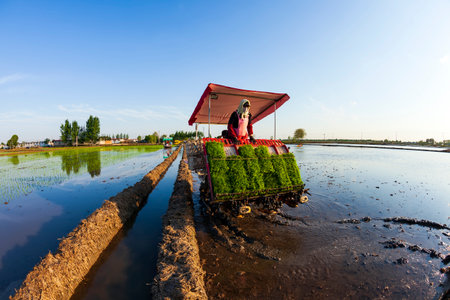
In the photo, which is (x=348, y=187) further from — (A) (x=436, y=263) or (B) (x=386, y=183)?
(A) (x=436, y=263)

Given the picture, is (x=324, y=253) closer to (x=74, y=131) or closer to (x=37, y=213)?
(x=37, y=213)

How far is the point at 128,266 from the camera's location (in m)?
4.53

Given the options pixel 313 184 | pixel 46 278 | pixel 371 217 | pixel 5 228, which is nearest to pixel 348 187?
pixel 313 184

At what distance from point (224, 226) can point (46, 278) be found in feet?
14.8

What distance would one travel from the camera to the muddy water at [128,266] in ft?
12.2

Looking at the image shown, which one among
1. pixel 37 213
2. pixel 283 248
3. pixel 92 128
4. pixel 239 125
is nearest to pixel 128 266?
pixel 283 248

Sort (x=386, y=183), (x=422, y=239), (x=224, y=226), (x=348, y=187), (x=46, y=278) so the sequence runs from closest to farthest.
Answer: (x=46, y=278) < (x=422, y=239) < (x=224, y=226) < (x=348, y=187) < (x=386, y=183)

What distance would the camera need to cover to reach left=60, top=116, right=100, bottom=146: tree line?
75.1 m

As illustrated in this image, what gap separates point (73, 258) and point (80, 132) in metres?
99.0

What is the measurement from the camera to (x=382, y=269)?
4.04m

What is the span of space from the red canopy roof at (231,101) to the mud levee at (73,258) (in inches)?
208

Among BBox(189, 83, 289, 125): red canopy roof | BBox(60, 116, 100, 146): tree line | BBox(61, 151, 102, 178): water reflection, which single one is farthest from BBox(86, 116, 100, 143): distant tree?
BBox(189, 83, 289, 125): red canopy roof

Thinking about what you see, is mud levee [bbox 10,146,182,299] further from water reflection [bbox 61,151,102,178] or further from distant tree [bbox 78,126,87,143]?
distant tree [bbox 78,126,87,143]

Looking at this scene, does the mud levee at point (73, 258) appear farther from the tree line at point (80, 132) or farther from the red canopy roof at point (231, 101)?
the tree line at point (80, 132)
